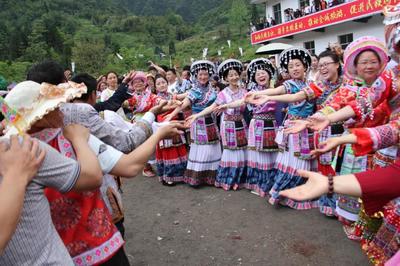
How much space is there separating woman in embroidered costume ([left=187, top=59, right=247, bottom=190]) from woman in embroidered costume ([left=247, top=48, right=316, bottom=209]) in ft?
2.11

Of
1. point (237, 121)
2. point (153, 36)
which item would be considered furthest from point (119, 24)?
point (237, 121)

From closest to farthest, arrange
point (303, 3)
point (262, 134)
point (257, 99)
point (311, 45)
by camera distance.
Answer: point (257, 99) → point (262, 134) → point (311, 45) → point (303, 3)

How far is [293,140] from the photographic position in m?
3.87

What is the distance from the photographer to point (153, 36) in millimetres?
71250

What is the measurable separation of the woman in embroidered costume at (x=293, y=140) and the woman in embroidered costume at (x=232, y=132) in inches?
25.4

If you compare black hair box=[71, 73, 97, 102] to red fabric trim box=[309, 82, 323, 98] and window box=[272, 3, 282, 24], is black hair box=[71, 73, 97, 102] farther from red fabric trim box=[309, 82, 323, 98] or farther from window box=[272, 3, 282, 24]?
window box=[272, 3, 282, 24]

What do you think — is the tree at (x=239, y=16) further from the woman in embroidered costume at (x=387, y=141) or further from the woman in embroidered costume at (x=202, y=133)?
the woman in embroidered costume at (x=387, y=141)

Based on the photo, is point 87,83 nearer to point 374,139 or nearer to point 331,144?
point 331,144

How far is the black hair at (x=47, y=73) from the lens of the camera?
6.54ft

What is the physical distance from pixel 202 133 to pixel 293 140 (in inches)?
57.6

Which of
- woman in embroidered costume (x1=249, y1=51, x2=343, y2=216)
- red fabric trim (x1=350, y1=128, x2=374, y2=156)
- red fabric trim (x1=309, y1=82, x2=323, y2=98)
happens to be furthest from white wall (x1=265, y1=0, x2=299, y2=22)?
red fabric trim (x1=350, y1=128, x2=374, y2=156)

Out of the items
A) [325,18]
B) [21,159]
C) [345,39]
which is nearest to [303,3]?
[325,18]

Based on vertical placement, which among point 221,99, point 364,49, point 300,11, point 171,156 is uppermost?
point 300,11

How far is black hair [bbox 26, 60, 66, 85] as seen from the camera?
6.54 ft
